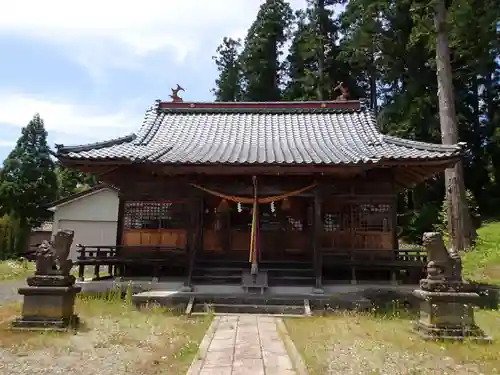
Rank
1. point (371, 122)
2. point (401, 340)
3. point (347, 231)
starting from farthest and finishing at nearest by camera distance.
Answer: point (371, 122) → point (347, 231) → point (401, 340)

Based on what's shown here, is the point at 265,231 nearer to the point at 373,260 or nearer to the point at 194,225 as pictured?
the point at 194,225

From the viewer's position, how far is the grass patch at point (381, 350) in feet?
18.3

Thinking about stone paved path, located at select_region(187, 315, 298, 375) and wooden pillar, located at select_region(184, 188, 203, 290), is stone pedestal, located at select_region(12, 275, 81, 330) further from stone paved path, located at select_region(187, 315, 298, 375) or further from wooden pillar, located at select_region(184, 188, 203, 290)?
wooden pillar, located at select_region(184, 188, 203, 290)

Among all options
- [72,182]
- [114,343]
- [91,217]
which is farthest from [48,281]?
[72,182]

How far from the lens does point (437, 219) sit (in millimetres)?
26031

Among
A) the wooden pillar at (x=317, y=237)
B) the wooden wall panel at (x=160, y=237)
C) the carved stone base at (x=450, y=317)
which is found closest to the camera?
the carved stone base at (x=450, y=317)

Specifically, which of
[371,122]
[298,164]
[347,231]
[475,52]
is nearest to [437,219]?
[475,52]

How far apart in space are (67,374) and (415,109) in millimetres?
26852

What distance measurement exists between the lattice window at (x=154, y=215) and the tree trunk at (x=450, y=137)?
1166 centimetres

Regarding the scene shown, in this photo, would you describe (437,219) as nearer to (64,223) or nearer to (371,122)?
(371,122)

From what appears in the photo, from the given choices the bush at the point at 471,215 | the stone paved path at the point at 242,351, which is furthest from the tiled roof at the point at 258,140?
the bush at the point at 471,215

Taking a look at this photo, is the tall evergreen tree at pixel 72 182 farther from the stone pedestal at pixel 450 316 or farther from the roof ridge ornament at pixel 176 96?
the stone pedestal at pixel 450 316

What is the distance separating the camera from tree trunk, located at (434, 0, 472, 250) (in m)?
18.5

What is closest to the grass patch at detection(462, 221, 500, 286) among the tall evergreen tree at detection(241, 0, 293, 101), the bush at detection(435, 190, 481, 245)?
the bush at detection(435, 190, 481, 245)
